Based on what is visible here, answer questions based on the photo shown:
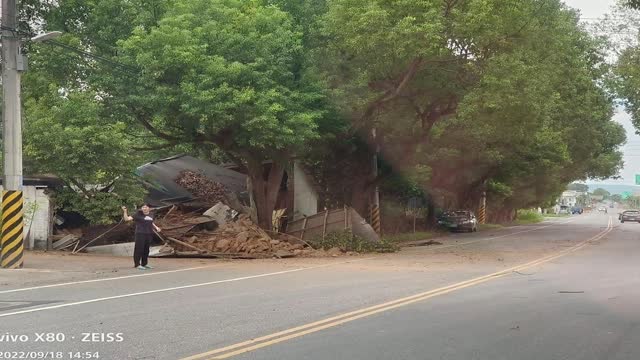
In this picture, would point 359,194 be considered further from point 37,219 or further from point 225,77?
point 37,219

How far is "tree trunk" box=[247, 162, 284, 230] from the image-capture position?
24638 millimetres

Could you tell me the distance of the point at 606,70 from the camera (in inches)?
1551

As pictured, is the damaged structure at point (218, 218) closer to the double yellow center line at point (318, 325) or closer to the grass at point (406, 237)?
the grass at point (406, 237)

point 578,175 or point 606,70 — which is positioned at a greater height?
point 606,70

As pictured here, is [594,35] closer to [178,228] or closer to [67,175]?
[178,228]

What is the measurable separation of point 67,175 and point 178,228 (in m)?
4.23

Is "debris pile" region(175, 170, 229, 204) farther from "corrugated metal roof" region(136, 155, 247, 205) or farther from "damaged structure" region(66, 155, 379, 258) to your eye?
"corrugated metal roof" region(136, 155, 247, 205)

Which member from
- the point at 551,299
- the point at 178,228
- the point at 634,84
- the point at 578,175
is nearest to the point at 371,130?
the point at 178,228

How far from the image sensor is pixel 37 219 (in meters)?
20.5

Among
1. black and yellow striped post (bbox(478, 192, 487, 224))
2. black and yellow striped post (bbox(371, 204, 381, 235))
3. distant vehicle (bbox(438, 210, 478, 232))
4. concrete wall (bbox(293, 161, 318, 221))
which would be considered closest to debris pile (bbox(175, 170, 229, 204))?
concrete wall (bbox(293, 161, 318, 221))

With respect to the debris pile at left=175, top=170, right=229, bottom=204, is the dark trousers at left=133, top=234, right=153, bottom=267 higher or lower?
lower

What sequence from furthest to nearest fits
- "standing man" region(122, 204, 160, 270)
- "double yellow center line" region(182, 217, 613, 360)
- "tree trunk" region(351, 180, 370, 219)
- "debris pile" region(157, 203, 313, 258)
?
"tree trunk" region(351, 180, 370, 219) < "debris pile" region(157, 203, 313, 258) < "standing man" region(122, 204, 160, 270) < "double yellow center line" region(182, 217, 613, 360)

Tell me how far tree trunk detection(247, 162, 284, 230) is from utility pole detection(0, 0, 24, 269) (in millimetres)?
9618

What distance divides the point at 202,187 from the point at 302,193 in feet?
15.6
